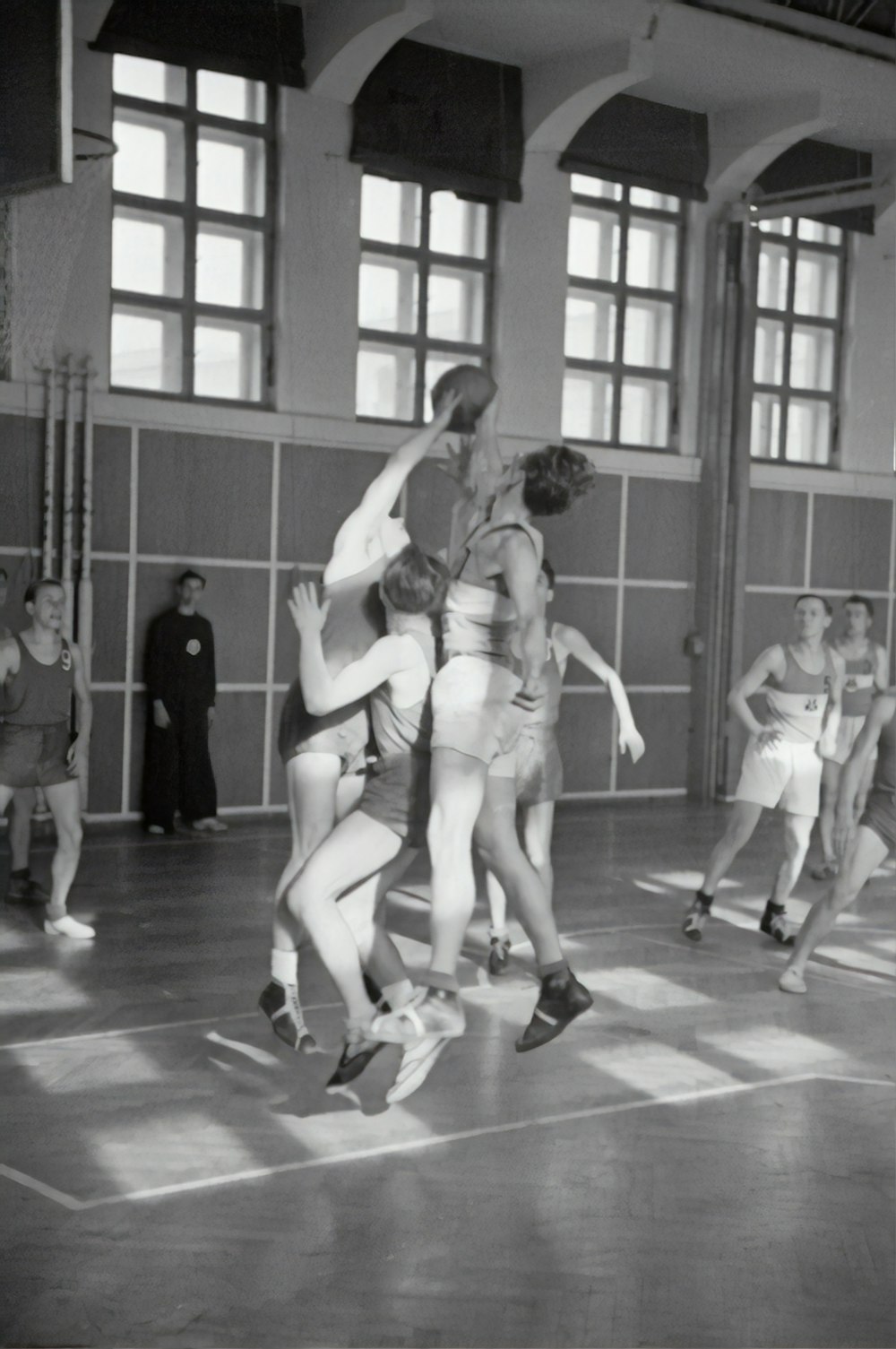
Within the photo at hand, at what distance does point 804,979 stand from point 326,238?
13.3 feet

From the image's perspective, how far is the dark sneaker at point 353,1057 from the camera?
223 centimetres

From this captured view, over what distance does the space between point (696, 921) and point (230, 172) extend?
166 inches

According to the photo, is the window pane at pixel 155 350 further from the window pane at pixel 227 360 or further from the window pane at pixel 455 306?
the window pane at pixel 455 306

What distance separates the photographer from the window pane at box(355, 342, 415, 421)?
5.76 ft

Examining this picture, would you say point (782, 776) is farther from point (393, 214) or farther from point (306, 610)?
point (393, 214)

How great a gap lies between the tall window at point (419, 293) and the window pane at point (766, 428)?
0.33 meters

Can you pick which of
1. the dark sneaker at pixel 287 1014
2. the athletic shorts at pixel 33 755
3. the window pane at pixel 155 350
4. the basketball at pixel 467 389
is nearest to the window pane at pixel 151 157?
the window pane at pixel 155 350

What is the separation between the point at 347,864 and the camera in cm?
202

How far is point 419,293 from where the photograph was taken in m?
1.73

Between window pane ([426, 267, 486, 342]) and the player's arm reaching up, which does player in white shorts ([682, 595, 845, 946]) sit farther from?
window pane ([426, 267, 486, 342])

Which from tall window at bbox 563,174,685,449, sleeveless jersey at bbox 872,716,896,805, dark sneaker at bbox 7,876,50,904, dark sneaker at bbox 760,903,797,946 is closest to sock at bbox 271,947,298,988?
tall window at bbox 563,174,685,449

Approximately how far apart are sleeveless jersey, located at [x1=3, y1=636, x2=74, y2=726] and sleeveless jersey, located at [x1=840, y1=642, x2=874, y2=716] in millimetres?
1182

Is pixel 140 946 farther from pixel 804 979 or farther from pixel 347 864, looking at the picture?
pixel 347 864

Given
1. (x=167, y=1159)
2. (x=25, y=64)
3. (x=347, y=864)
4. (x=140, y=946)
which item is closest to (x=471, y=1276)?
(x=167, y=1159)
